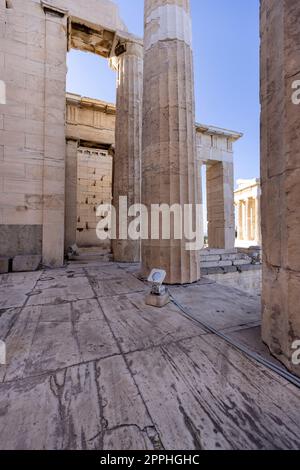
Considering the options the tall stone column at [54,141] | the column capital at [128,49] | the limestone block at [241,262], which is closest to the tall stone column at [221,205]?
the limestone block at [241,262]

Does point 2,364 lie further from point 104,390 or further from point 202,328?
point 202,328

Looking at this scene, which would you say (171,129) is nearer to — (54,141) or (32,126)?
(54,141)

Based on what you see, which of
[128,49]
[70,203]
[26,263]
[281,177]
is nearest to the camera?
[281,177]

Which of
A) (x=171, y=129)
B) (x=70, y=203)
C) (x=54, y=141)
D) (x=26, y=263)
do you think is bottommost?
(x=26, y=263)

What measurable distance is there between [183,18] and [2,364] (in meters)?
7.89

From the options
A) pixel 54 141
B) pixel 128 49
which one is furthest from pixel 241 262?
pixel 128 49

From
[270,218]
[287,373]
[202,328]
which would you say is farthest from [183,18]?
[287,373]

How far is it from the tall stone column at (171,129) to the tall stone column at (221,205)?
7752 mm

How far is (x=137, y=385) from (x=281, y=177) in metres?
2.25

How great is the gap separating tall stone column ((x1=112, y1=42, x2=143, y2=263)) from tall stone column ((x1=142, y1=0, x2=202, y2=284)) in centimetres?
364

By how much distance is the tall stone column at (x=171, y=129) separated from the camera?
16.7 feet

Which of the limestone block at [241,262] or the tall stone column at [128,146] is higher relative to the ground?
the tall stone column at [128,146]

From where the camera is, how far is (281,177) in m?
1.98

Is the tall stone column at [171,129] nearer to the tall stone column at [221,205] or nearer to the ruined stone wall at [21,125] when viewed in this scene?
the ruined stone wall at [21,125]
